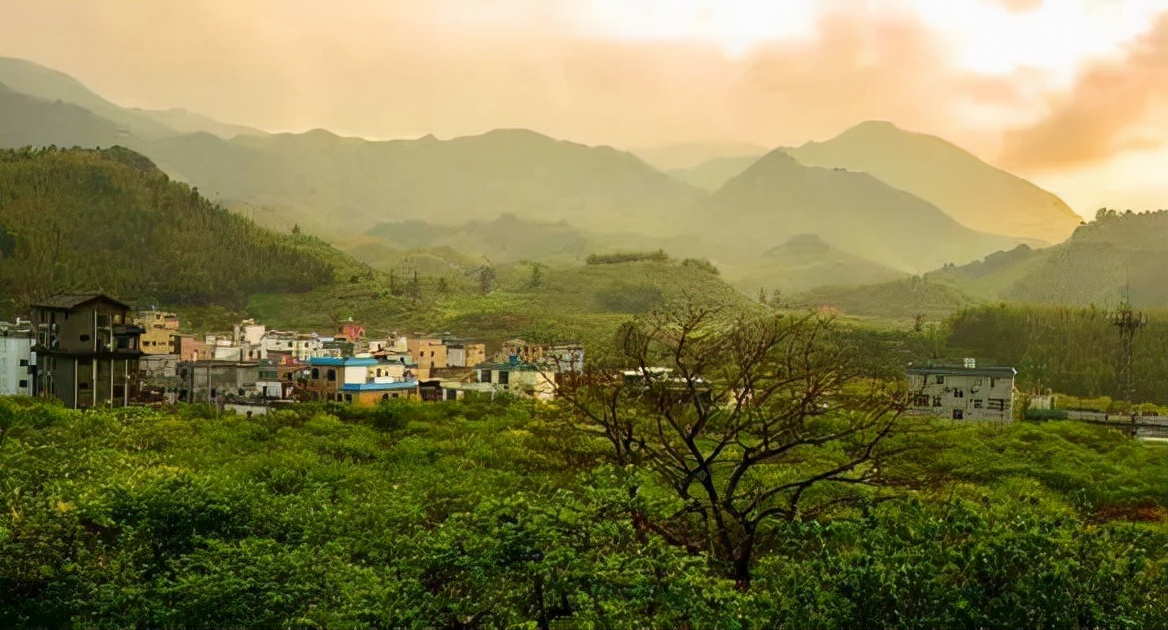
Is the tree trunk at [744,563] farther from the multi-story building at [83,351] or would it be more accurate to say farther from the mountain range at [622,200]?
the mountain range at [622,200]

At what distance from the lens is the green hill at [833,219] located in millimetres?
85125

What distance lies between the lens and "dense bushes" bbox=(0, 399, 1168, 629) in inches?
152

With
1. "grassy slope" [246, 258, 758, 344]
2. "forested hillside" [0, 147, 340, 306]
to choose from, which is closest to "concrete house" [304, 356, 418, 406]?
"grassy slope" [246, 258, 758, 344]

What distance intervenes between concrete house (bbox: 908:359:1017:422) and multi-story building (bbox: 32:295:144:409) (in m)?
13.2

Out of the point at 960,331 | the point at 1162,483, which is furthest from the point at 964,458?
the point at 960,331

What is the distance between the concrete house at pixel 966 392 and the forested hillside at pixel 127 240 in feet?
65.9

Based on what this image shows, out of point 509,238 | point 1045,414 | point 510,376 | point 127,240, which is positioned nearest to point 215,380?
point 510,376

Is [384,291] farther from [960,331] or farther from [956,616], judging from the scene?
[956,616]

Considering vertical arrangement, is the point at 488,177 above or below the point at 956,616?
above

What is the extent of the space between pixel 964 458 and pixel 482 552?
28.1 feet

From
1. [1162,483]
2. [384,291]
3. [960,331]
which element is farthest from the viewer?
[384,291]

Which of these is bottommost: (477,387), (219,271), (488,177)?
(477,387)

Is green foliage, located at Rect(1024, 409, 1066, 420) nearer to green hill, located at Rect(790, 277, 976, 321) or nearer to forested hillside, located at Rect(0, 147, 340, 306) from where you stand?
forested hillside, located at Rect(0, 147, 340, 306)

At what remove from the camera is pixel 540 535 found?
13.9 feet
